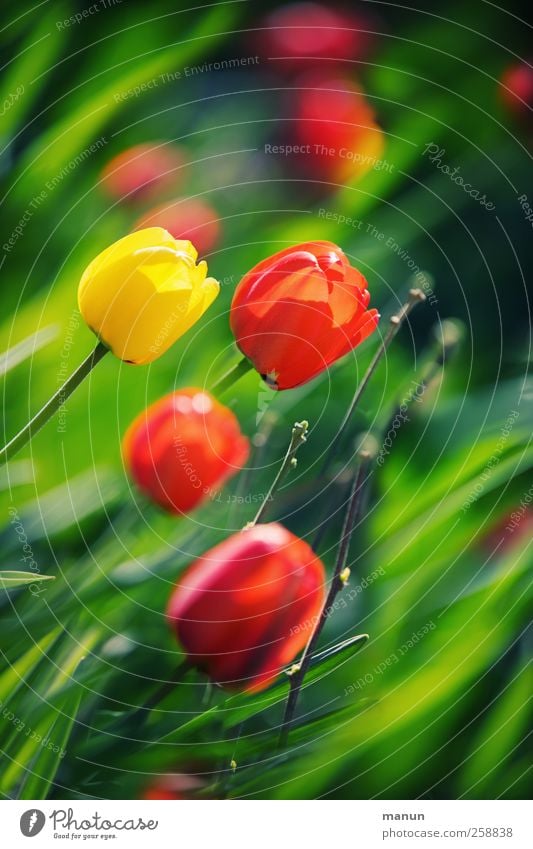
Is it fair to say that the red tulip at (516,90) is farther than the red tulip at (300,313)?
Yes

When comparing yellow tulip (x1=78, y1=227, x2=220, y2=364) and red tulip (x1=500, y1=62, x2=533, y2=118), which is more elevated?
red tulip (x1=500, y1=62, x2=533, y2=118)

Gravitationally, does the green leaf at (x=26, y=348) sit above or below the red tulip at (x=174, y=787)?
above

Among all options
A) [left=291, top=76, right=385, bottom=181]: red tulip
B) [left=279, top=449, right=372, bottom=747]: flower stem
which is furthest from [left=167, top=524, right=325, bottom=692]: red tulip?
[left=291, top=76, right=385, bottom=181]: red tulip

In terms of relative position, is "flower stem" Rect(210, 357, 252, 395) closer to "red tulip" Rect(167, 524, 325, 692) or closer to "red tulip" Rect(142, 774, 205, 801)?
"red tulip" Rect(167, 524, 325, 692)

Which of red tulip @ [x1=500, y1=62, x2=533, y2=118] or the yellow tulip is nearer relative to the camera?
the yellow tulip

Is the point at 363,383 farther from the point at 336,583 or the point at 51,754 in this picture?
the point at 51,754
